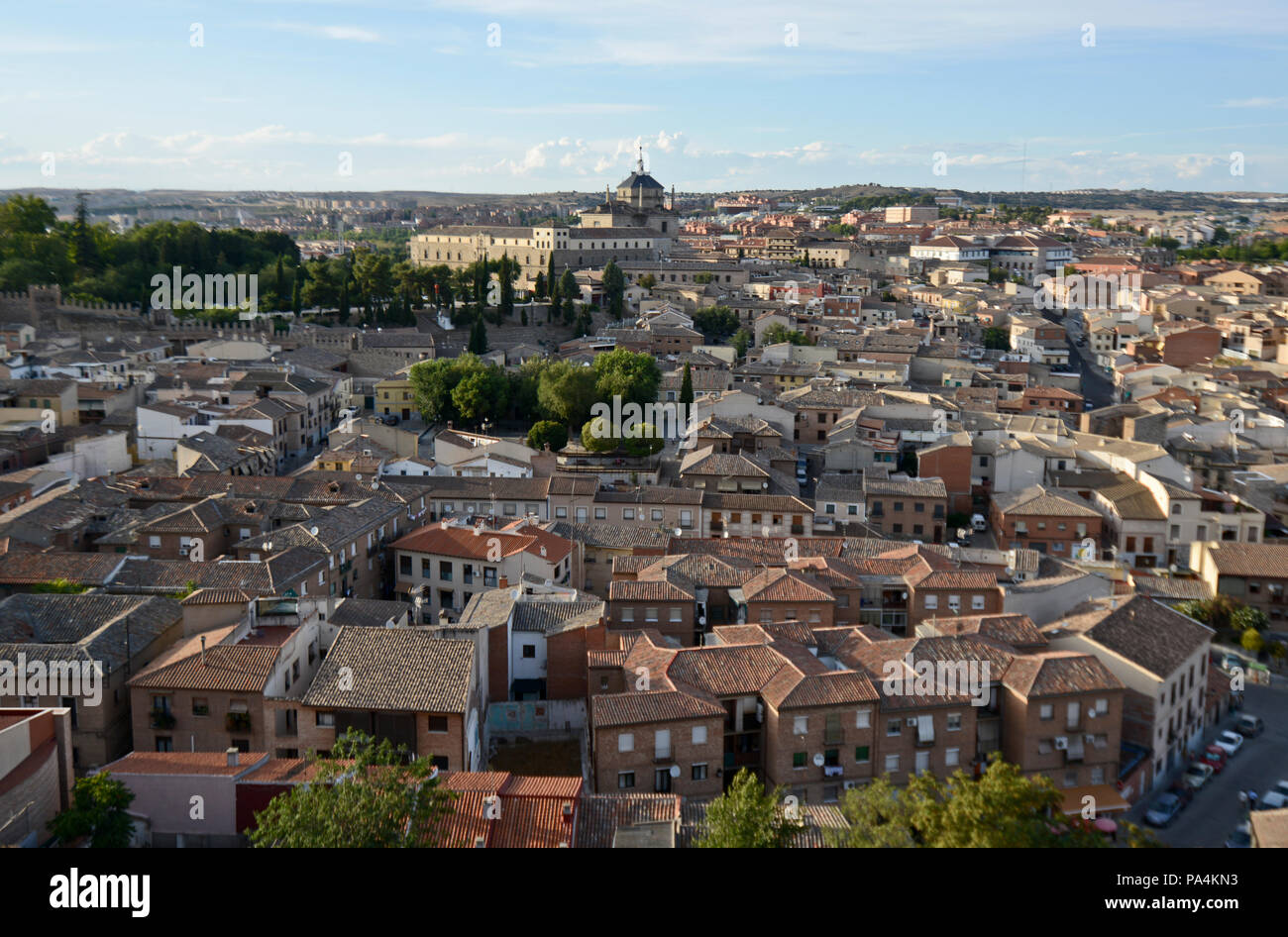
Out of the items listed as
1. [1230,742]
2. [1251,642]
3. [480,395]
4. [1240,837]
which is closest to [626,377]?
[480,395]

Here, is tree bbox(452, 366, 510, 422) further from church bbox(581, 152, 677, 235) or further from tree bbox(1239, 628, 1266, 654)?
church bbox(581, 152, 677, 235)

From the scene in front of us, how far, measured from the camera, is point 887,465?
846 inches

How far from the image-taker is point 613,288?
39.4m

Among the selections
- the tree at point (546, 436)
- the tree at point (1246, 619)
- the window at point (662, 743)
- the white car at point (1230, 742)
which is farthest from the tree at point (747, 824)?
the tree at point (546, 436)

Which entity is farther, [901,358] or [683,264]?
[683,264]

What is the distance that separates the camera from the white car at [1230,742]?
11888 mm

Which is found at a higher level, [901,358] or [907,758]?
[901,358]

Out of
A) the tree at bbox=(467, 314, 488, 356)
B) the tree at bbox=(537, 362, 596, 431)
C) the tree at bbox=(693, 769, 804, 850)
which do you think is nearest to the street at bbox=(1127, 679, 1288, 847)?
the tree at bbox=(693, 769, 804, 850)

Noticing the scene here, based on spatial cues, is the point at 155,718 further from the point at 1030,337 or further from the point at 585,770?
the point at 1030,337

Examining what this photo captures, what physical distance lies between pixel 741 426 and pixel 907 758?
12.6 m

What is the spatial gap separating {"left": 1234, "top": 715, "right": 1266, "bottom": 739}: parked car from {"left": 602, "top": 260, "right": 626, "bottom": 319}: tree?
90.0 feet

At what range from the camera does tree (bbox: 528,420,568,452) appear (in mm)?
A: 22578

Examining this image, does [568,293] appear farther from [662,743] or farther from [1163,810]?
[1163,810]
